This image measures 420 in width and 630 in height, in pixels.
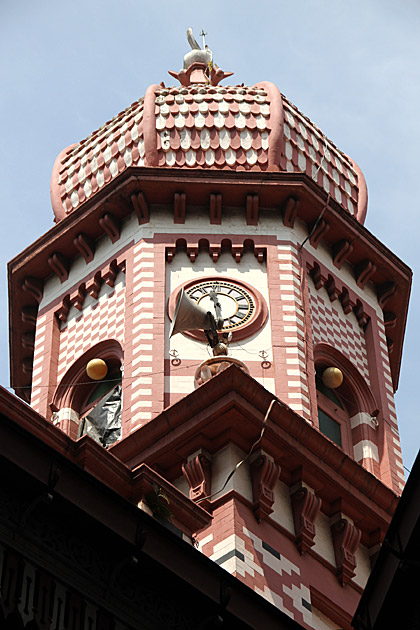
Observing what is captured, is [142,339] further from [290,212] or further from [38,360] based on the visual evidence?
[290,212]

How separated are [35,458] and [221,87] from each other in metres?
26.2

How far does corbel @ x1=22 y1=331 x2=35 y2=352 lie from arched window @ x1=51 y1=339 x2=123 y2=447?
11.1 feet

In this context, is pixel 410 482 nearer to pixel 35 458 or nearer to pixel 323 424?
pixel 35 458

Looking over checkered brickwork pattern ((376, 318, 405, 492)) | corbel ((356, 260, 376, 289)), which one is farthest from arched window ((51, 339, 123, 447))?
corbel ((356, 260, 376, 289))

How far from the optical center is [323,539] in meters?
30.3

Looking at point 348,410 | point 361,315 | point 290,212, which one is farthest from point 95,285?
point 348,410

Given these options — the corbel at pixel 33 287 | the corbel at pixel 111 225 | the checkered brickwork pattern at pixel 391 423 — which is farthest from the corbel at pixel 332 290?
the corbel at pixel 33 287

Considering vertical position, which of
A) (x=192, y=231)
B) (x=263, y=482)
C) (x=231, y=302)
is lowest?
(x=263, y=482)

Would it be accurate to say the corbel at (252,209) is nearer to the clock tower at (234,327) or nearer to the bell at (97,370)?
the clock tower at (234,327)

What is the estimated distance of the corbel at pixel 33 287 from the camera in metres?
38.6

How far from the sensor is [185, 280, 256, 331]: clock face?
34.6 metres

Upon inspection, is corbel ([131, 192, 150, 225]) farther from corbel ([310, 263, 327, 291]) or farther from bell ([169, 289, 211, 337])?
bell ([169, 289, 211, 337])

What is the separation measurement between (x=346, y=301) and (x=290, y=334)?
3694 millimetres

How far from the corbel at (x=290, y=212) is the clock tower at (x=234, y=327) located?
0.17 ft
